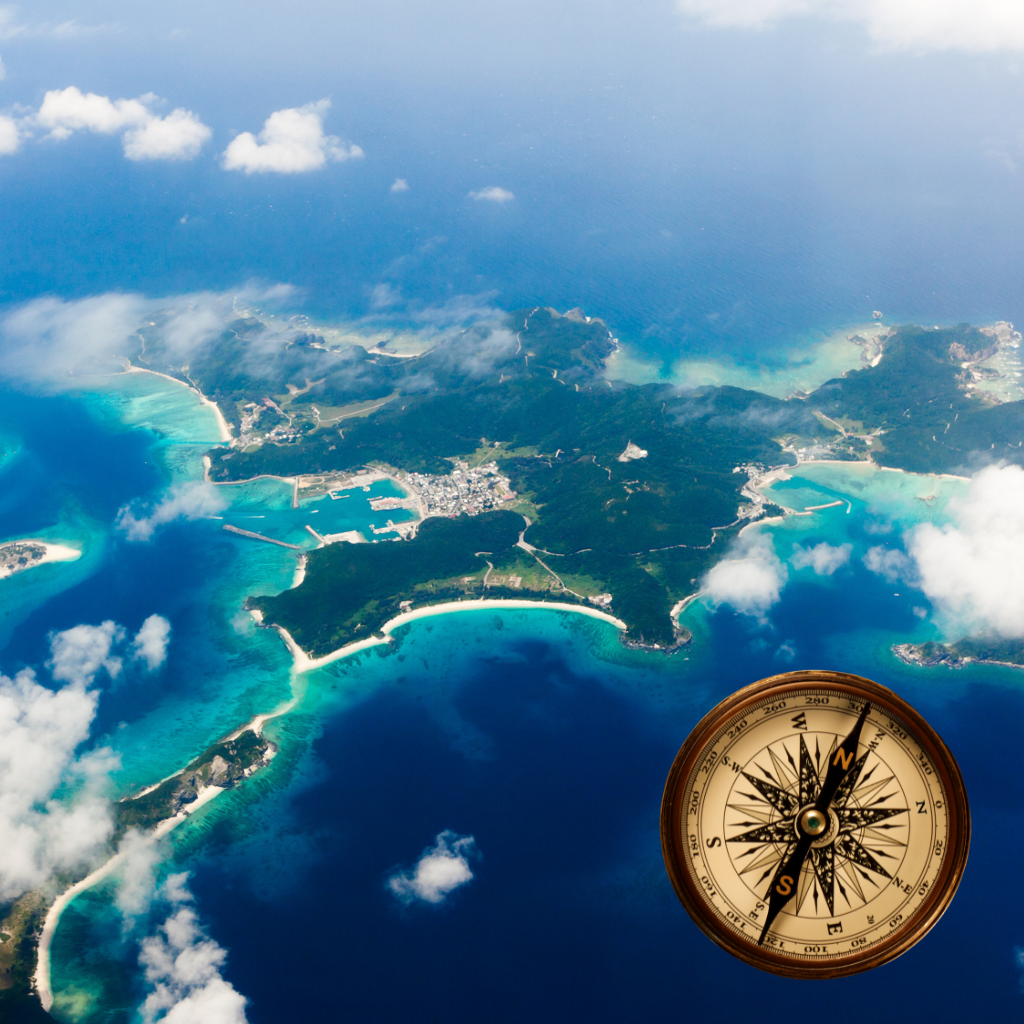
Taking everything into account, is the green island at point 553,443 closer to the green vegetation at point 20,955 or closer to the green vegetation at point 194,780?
the green vegetation at point 194,780

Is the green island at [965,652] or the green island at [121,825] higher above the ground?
the green island at [965,652]

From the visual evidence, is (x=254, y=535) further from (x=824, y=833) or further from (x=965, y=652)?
(x=824, y=833)

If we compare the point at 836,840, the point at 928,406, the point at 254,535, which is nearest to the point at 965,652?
the point at 928,406

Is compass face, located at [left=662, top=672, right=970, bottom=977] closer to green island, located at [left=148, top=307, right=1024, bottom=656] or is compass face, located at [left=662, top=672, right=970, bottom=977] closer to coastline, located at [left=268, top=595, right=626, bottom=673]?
green island, located at [left=148, top=307, right=1024, bottom=656]

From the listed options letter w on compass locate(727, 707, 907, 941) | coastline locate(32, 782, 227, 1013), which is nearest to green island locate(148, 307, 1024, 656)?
coastline locate(32, 782, 227, 1013)

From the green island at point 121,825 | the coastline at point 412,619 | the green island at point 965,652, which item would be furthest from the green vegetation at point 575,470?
the green island at point 965,652

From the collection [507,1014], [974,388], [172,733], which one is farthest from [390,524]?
[974,388]

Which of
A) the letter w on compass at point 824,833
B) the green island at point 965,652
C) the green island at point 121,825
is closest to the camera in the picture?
the letter w on compass at point 824,833
